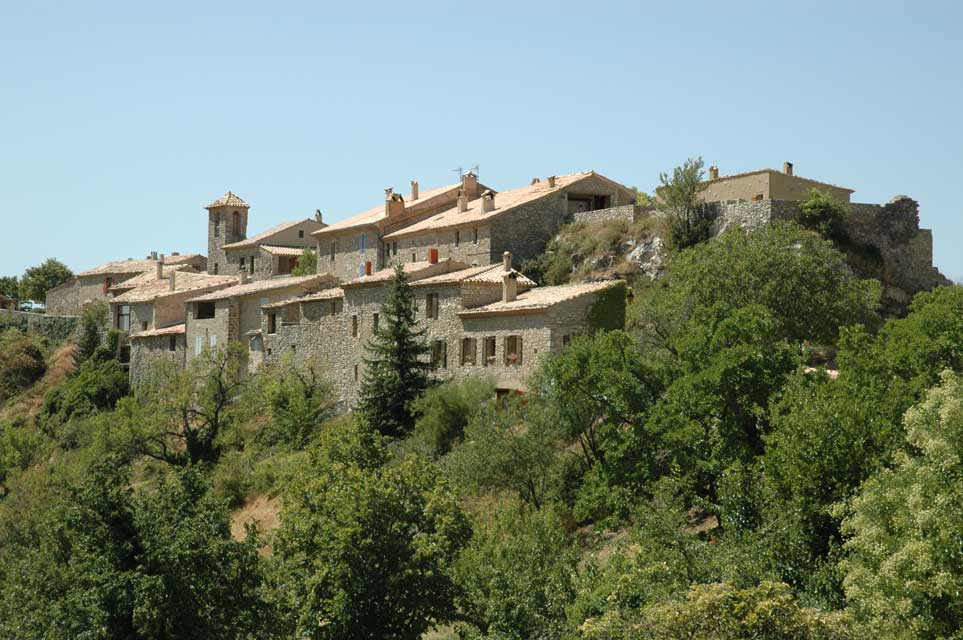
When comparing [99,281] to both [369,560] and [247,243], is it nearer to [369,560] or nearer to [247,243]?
[247,243]

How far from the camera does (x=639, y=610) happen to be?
25.4 metres

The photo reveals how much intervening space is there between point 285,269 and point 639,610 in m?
54.4

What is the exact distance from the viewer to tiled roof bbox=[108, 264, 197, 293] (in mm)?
81438

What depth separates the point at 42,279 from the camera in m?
103

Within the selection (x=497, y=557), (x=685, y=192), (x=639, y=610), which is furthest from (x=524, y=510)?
(x=685, y=192)

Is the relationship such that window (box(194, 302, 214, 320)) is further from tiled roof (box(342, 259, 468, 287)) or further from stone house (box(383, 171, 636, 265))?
tiled roof (box(342, 259, 468, 287))

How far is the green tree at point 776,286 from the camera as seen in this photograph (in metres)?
42.3

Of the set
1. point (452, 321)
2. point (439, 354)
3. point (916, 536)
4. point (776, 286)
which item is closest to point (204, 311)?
point (439, 354)

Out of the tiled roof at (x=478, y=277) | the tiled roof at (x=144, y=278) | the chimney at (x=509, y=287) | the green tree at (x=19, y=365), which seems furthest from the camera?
the tiled roof at (x=144, y=278)

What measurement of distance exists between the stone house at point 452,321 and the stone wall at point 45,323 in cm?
2804

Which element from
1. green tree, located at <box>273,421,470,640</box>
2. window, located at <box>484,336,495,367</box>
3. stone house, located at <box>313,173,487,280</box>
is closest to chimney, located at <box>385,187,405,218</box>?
stone house, located at <box>313,173,487,280</box>

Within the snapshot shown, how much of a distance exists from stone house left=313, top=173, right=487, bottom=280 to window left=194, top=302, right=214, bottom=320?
20.3ft

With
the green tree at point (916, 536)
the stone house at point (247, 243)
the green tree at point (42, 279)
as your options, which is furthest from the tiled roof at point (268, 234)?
the green tree at point (916, 536)

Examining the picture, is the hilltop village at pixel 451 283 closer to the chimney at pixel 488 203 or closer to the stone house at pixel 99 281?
the chimney at pixel 488 203
